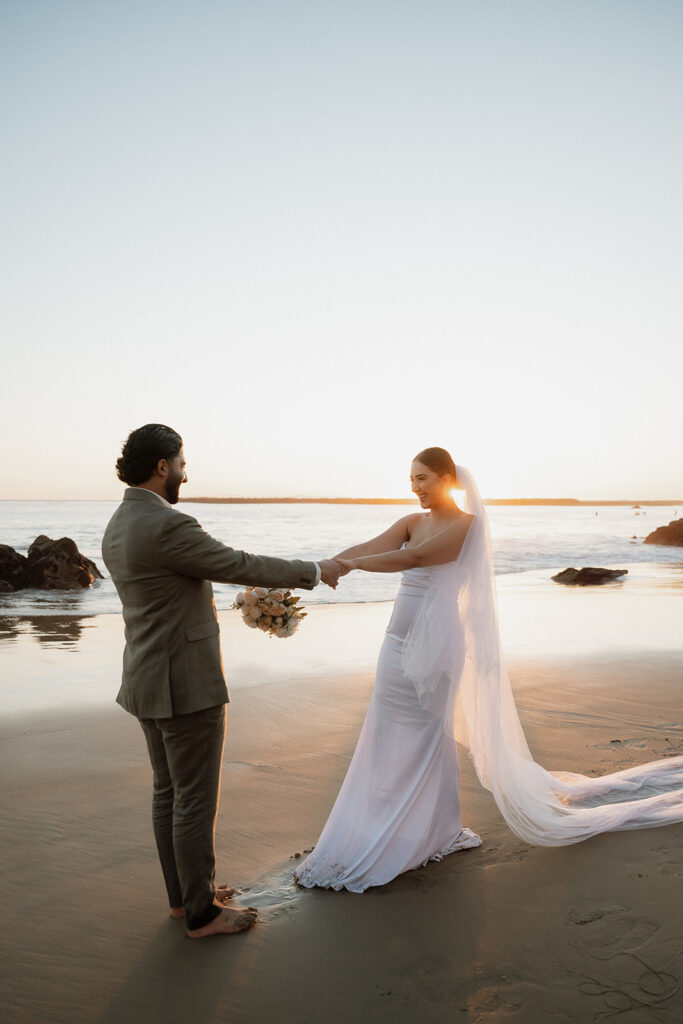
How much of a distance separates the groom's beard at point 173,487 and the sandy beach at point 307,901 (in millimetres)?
2114

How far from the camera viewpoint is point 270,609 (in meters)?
4.04

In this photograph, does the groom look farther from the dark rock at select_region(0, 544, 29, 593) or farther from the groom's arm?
the dark rock at select_region(0, 544, 29, 593)

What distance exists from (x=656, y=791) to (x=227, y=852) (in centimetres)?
289

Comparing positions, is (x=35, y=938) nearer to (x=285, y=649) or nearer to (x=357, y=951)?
(x=357, y=951)

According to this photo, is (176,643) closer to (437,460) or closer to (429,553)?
(429,553)

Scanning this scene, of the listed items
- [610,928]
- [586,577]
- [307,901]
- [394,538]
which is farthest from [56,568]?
[610,928]

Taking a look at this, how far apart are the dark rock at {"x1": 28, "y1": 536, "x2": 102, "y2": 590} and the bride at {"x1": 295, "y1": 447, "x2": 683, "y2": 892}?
16870mm

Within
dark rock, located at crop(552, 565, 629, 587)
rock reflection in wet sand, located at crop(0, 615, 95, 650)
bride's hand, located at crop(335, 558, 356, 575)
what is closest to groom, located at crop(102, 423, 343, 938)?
bride's hand, located at crop(335, 558, 356, 575)

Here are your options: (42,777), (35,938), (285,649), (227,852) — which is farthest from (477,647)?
(285,649)

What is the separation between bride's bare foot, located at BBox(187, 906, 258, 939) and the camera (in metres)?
3.46

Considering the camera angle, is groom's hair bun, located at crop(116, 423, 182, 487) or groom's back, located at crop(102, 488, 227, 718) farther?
groom's hair bun, located at crop(116, 423, 182, 487)

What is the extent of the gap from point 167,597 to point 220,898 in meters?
1.69

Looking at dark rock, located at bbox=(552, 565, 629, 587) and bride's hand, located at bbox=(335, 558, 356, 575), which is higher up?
bride's hand, located at bbox=(335, 558, 356, 575)

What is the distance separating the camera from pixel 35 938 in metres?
3.49
